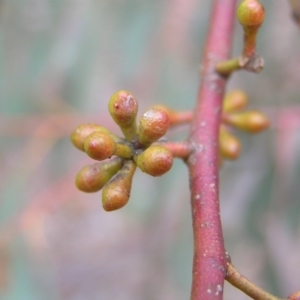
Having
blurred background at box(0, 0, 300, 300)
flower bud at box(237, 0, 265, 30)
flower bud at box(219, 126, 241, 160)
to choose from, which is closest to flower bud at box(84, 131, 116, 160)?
flower bud at box(237, 0, 265, 30)

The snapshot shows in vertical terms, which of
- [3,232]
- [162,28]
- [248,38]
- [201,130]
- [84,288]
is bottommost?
→ [84,288]

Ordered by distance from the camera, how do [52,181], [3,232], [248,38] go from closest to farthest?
[248,38], [3,232], [52,181]

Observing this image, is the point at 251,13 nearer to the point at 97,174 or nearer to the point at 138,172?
the point at 97,174

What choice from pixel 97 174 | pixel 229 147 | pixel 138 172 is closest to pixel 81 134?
pixel 97 174

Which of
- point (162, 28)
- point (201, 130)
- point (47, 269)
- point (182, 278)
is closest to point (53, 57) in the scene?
point (162, 28)

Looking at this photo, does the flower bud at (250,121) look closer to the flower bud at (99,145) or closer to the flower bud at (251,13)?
the flower bud at (251,13)

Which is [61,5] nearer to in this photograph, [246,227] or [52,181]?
[52,181]

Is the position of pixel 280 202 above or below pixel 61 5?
below
